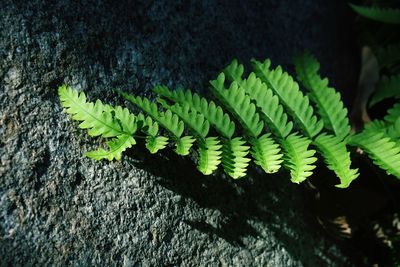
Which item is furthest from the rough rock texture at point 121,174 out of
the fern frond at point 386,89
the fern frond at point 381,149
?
the fern frond at point 386,89

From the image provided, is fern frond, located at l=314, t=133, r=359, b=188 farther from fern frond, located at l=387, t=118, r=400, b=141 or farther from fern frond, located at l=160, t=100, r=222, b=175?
fern frond, located at l=160, t=100, r=222, b=175

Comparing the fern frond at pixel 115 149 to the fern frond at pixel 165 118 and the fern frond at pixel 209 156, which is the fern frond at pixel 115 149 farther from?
the fern frond at pixel 209 156

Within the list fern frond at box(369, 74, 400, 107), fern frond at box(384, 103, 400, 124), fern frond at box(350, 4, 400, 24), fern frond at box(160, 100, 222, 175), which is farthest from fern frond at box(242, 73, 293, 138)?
fern frond at box(350, 4, 400, 24)

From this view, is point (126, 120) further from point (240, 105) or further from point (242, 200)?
point (242, 200)

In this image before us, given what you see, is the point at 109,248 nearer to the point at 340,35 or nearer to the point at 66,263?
the point at 66,263

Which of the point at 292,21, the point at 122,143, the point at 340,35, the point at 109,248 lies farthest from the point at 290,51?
the point at 109,248

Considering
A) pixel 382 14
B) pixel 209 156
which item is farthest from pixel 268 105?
pixel 382 14

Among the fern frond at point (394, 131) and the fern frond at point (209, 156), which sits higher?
the fern frond at point (394, 131)
